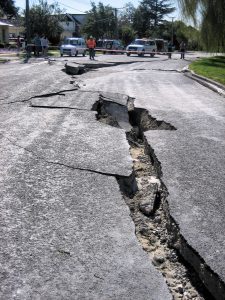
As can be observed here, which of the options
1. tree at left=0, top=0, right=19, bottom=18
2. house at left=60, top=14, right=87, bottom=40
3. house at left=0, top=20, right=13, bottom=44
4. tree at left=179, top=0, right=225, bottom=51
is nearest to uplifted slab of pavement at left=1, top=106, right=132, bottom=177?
tree at left=179, top=0, right=225, bottom=51

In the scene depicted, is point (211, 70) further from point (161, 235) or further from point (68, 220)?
point (68, 220)

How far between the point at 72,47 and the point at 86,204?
111ft

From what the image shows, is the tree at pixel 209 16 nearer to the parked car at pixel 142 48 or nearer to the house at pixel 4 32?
the parked car at pixel 142 48

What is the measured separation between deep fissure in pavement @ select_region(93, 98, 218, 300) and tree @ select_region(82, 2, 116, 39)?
75.8 metres

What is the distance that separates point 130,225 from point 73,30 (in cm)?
8912

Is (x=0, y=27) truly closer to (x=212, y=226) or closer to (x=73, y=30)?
(x=73, y=30)

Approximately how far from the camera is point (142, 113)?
978cm

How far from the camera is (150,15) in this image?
99812 millimetres

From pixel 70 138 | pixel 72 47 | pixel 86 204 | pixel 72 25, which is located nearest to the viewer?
pixel 86 204

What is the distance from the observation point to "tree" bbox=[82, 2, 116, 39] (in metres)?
79.6

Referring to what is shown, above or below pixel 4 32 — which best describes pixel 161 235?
below

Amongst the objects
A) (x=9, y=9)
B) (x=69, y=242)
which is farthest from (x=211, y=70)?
(x=9, y=9)

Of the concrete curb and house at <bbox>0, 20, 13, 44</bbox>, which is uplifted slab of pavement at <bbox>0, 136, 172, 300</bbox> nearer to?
the concrete curb

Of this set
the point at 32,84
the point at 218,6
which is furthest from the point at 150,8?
the point at 32,84
